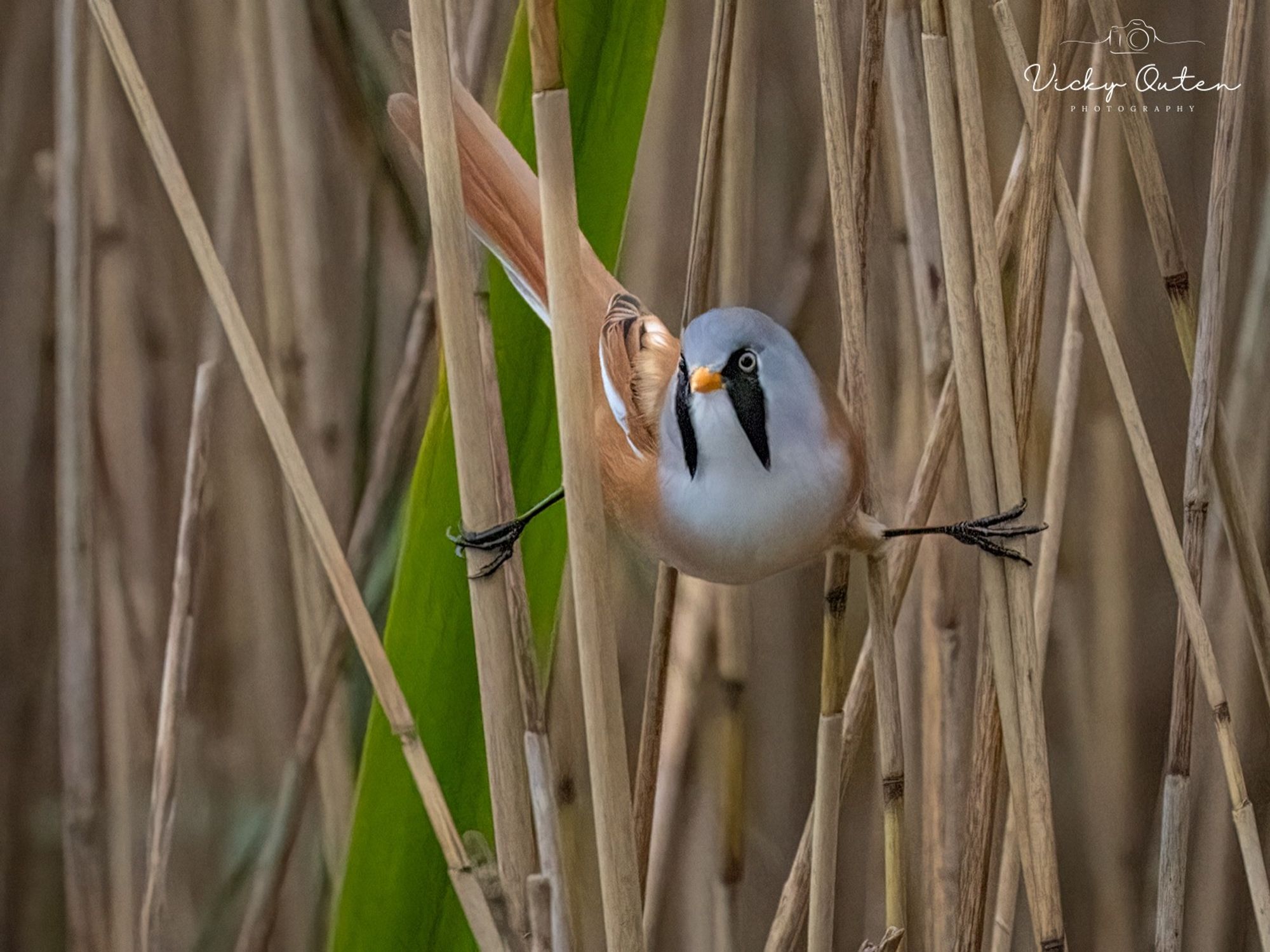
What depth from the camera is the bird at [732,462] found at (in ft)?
1.78

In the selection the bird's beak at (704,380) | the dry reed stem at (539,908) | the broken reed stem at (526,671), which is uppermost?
the bird's beak at (704,380)

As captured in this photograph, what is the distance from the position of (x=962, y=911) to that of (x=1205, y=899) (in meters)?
0.44

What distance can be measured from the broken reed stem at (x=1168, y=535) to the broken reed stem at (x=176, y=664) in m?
0.53

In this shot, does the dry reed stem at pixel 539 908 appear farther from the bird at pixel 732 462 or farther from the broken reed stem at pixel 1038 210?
the broken reed stem at pixel 1038 210

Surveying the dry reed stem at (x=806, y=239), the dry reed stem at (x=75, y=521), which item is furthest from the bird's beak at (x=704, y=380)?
the dry reed stem at (x=75, y=521)

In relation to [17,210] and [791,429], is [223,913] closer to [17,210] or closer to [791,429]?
[17,210]

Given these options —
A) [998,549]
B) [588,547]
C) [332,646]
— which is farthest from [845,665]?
[332,646]

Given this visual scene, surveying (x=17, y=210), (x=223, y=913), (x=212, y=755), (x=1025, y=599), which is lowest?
(x=223, y=913)

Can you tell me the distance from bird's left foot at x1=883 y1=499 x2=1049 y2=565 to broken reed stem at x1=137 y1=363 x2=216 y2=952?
0.48 meters

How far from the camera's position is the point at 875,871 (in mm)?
1077

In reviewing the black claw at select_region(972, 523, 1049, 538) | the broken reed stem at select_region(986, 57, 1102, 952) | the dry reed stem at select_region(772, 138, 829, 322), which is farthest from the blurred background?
the black claw at select_region(972, 523, 1049, 538)

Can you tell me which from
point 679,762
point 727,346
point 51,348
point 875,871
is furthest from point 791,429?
point 51,348

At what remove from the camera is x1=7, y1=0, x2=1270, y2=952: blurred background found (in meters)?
0.96
